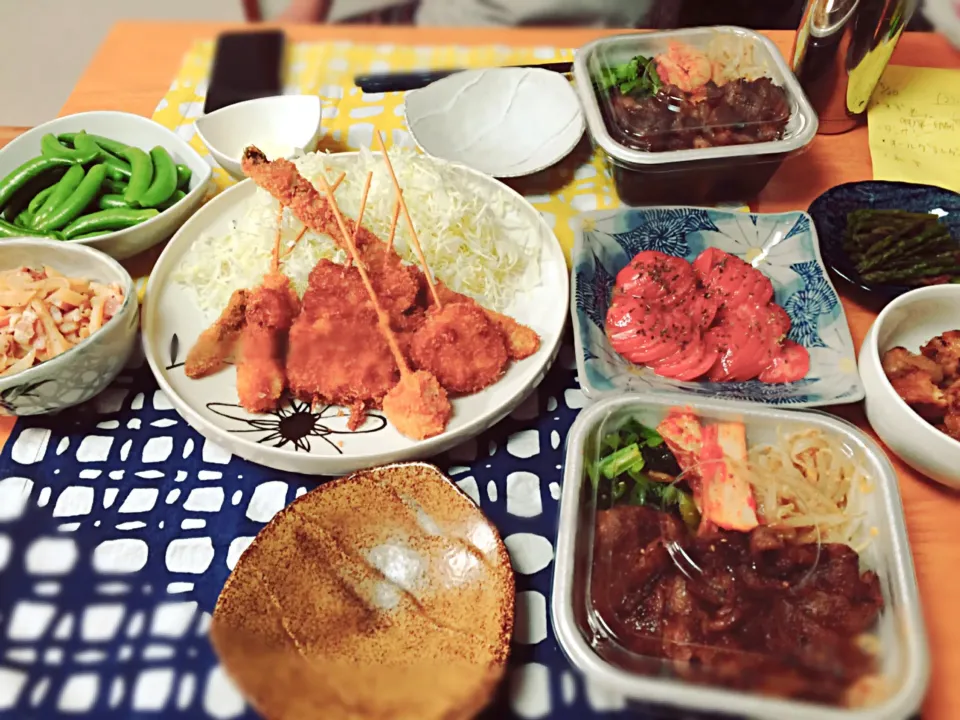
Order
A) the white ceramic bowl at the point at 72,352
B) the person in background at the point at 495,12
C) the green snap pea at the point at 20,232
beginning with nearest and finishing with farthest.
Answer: the white ceramic bowl at the point at 72,352 < the green snap pea at the point at 20,232 < the person in background at the point at 495,12

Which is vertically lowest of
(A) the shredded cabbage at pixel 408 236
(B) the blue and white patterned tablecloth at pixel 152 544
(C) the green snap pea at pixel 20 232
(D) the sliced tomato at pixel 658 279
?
(B) the blue and white patterned tablecloth at pixel 152 544

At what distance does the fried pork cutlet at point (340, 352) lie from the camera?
1.62 m

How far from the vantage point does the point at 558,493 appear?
61.0 inches

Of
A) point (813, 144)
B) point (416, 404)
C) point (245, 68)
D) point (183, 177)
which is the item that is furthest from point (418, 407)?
point (245, 68)

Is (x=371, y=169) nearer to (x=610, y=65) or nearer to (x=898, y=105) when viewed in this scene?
(x=610, y=65)

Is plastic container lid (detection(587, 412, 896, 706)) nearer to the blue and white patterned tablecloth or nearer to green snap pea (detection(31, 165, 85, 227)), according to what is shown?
the blue and white patterned tablecloth

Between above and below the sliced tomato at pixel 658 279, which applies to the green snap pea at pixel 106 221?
above

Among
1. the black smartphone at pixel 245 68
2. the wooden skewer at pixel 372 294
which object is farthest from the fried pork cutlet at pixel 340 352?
the black smartphone at pixel 245 68

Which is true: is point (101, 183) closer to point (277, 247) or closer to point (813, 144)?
point (277, 247)

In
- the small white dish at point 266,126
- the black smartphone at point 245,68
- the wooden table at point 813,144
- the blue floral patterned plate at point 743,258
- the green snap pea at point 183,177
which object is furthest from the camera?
the black smartphone at point 245,68

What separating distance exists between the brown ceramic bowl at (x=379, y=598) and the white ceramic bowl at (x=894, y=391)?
92cm

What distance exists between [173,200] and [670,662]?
1830 millimetres

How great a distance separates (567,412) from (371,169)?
3.22 ft

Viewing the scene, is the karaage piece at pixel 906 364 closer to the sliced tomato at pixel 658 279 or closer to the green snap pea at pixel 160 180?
the sliced tomato at pixel 658 279
